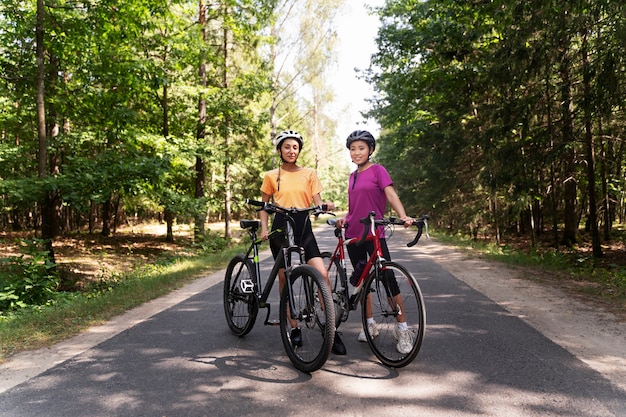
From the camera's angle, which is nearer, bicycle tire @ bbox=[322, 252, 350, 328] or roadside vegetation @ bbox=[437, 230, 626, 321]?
bicycle tire @ bbox=[322, 252, 350, 328]

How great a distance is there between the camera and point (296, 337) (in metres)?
3.55

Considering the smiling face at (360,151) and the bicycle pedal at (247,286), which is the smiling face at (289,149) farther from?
the bicycle pedal at (247,286)

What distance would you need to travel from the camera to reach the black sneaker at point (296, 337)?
354 cm

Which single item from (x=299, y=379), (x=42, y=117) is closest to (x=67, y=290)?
(x=42, y=117)

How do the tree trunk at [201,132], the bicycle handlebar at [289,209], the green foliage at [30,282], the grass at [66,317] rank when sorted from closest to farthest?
the bicycle handlebar at [289,209], the grass at [66,317], the green foliage at [30,282], the tree trunk at [201,132]

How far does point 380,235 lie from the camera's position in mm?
3811

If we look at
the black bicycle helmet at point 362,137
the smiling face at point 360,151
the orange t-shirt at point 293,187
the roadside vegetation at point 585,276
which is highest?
the black bicycle helmet at point 362,137

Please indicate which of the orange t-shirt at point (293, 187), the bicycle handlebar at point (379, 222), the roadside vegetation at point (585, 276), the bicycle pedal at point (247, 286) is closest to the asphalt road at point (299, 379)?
the bicycle pedal at point (247, 286)

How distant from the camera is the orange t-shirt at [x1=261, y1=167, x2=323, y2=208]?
13.4ft

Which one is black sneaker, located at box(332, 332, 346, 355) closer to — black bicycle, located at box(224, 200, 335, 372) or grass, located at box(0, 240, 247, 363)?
black bicycle, located at box(224, 200, 335, 372)

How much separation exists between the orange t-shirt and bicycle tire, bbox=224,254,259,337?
781mm

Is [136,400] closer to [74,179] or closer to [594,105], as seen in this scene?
[74,179]

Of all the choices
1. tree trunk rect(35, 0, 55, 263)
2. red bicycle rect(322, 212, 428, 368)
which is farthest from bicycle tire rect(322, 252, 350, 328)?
tree trunk rect(35, 0, 55, 263)

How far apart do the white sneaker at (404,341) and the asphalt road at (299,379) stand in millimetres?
156
